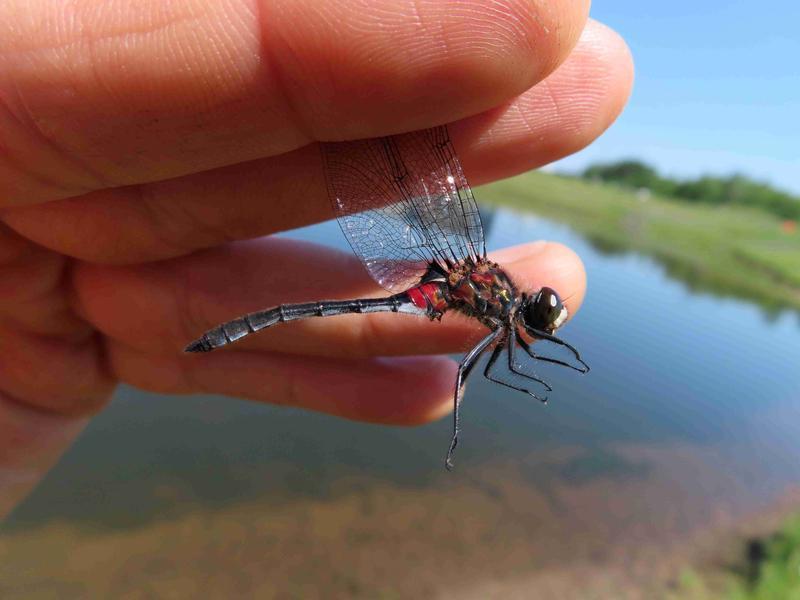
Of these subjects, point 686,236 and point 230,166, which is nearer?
point 230,166

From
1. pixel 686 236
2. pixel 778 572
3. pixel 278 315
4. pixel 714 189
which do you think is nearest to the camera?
pixel 278 315

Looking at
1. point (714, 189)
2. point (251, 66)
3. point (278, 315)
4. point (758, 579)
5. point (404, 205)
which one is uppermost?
point (251, 66)

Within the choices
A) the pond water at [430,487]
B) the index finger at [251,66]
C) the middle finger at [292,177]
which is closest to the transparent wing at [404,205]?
the middle finger at [292,177]

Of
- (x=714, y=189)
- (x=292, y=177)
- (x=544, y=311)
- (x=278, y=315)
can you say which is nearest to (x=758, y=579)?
(x=544, y=311)

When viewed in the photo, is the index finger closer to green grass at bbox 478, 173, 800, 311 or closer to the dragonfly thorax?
the dragonfly thorax

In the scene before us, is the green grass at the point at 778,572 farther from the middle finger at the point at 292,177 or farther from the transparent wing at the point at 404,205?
the middle finger at the point at 292,177

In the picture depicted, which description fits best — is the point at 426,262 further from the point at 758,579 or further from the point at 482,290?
the point at 758,579

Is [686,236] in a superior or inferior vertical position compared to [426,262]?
inferior
